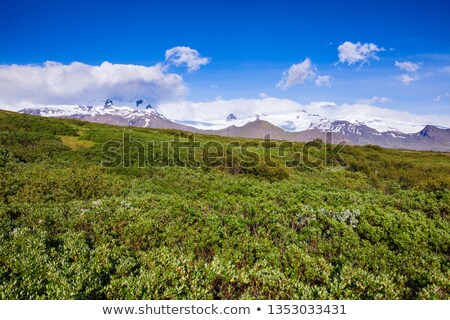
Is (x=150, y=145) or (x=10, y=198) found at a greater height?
(x=150, y=145)

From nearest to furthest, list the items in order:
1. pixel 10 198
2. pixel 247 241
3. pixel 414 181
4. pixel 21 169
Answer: pixel 247 241 → pixel 10 198 → pixel 21 169 → pixel 414 181

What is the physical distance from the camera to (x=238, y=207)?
56.1 ft

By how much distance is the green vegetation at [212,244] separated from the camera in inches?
338

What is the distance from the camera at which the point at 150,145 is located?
4641 centimetres

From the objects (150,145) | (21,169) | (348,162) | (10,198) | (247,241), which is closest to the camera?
(247,241)

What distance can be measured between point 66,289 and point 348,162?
177 feet

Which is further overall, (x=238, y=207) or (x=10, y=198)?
(x=10, y=198)

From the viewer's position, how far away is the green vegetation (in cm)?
859

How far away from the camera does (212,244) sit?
12844mm

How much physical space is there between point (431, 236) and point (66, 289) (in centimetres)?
1660
